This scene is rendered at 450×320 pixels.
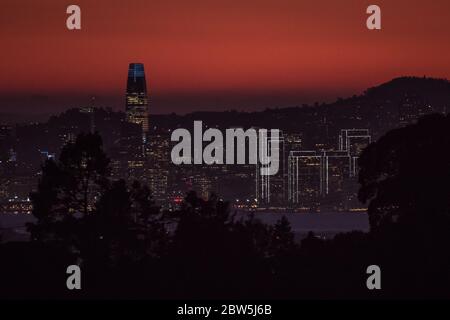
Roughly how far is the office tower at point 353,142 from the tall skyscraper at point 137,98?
1922 cm

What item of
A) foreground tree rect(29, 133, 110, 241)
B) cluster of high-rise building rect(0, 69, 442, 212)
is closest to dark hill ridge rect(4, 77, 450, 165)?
cluster of high-rise building rect(0, 69, 442, 212)

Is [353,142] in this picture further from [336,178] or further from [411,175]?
[411,175]

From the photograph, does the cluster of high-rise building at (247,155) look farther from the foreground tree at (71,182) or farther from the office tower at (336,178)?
the foreground tree at (71,182)

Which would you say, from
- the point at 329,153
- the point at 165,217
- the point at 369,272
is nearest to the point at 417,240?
the point at 369,272

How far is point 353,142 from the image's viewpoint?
108 meters

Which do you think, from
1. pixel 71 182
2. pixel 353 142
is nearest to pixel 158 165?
pixel 353 142

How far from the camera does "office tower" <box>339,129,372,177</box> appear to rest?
4055 inches

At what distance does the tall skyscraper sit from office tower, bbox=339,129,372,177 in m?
19.2

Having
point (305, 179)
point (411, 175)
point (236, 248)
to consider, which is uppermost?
point (411, 175)

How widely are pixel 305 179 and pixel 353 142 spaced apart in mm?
7851

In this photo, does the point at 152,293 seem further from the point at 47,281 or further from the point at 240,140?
the point at 240,140

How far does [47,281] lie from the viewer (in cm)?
2483

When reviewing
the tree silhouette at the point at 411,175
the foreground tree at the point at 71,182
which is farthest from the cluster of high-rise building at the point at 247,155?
the tree silhouette at the point at 411,175
